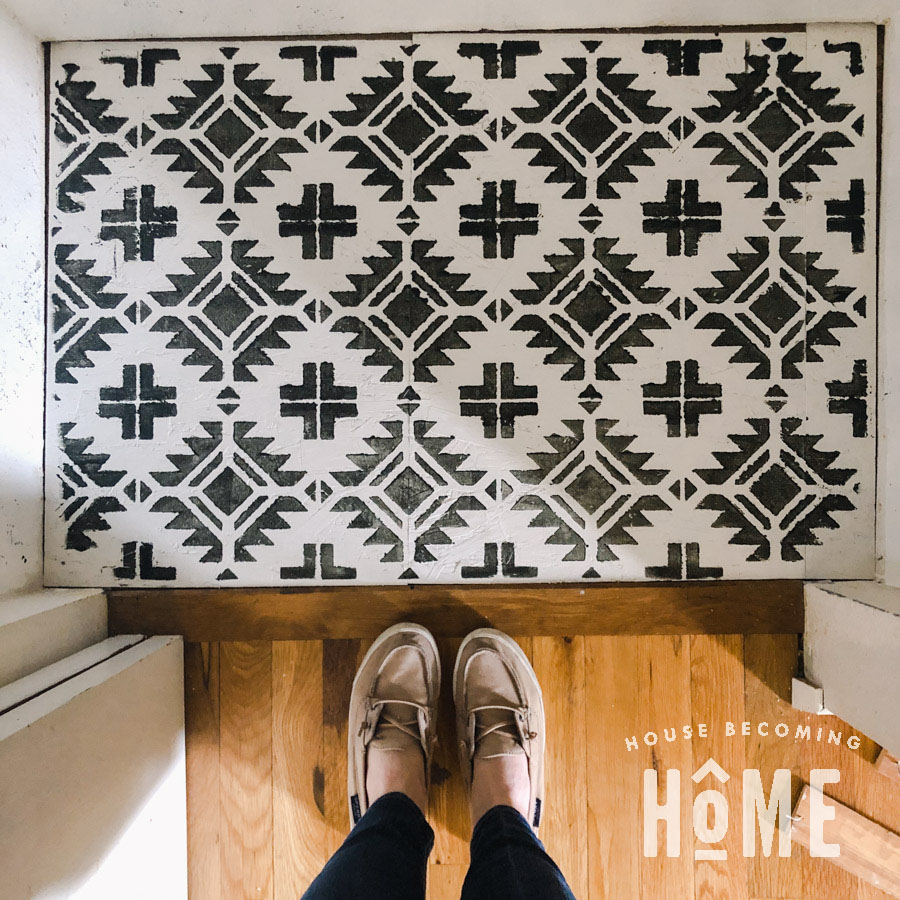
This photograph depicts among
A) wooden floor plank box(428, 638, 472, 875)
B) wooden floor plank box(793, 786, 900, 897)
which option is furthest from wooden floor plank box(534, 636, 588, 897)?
wooden floor plank box(793, 786, 900, 897)

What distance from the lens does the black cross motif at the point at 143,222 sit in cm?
93

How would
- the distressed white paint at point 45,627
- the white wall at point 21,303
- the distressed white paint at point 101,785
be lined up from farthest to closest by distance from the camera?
the white wall at point 21,303, the distressed white paint at point 45,627, the distressed white paint at point 101,785

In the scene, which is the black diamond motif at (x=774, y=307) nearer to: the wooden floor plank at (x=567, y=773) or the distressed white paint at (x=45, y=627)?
the wooden floor plank at (x=567, y=773)

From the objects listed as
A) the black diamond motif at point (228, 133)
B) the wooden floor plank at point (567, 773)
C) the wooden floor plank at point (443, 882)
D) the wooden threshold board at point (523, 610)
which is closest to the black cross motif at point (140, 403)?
the wooden threshold board at point (523, 610)

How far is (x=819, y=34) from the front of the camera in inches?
36.4

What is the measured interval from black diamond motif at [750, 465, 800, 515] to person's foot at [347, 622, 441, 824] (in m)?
0.54

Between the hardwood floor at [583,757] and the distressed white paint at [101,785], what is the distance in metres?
0.05

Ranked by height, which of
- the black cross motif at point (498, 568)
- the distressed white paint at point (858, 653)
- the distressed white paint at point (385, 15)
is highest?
the distressed white paint at point (385, 15)

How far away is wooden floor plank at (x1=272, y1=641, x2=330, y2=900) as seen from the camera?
937mm

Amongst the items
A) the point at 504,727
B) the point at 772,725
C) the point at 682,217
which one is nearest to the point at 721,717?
the point at 772,725

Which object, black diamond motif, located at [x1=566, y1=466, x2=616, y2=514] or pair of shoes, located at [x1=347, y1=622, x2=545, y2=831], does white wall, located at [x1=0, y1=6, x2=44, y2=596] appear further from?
black diamond motif, located at [x1=566, y1=466, x2=616, y2=514]

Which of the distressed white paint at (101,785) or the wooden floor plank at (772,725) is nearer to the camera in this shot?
the distressed white paint at (101,785)

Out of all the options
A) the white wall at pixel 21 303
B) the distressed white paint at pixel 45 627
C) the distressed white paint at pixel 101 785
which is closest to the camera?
the distressed white paint at pixel 101 785

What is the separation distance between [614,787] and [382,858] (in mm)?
397
